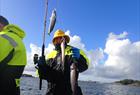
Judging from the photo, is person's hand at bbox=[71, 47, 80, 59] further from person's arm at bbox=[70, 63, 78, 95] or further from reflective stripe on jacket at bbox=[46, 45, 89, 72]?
person's arm at bbox=[70, 63, 78, 95]

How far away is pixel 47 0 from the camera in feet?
27.7

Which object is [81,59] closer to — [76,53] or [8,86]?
[76,53]

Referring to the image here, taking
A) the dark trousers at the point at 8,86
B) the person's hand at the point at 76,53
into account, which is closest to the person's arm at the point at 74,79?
the person's hand at the point at 76,53

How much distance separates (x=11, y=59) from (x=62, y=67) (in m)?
1.76

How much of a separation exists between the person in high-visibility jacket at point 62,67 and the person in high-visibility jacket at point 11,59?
0.90 metres

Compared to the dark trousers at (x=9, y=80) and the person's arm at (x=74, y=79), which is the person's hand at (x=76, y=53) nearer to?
the person's arm at (x=74, y=79)

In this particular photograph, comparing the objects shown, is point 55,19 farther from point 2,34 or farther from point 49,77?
point 2,34

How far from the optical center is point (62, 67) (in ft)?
25.5

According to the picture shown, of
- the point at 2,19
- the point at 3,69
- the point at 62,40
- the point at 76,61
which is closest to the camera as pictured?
the point at 3,69

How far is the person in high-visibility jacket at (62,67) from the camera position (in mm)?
7536

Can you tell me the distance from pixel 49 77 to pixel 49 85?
0.34 m

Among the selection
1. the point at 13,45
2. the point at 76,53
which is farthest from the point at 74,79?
the point at 13,45

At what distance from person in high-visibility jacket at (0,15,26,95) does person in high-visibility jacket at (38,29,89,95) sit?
0.90 m

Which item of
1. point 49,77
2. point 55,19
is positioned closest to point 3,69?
point 49,77
